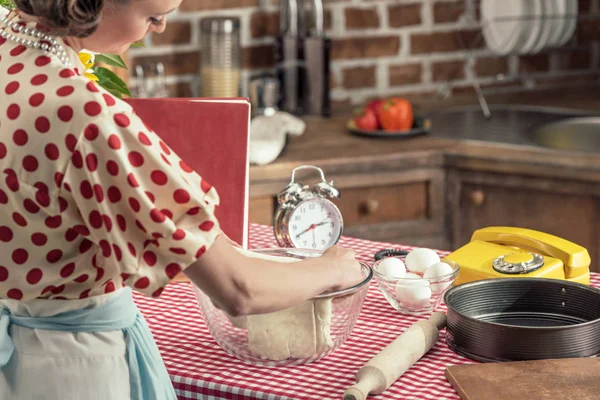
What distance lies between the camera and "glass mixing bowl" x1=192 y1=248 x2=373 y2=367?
4.48 feet

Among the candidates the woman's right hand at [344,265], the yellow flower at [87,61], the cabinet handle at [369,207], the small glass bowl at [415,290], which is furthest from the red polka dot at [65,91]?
the cabinet handle at [369,207]

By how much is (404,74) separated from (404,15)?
0.20 meters

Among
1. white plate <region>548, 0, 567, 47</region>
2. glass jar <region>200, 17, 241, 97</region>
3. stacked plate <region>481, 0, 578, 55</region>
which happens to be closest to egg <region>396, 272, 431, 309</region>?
glass jar <region>200, 17, 241, 97</region>

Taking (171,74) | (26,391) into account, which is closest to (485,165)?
(171,74)

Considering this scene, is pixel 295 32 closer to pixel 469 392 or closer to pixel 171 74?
pixel 171 74

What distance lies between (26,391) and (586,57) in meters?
2.92

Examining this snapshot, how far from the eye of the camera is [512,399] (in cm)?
125

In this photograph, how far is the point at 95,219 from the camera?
106 centimetres

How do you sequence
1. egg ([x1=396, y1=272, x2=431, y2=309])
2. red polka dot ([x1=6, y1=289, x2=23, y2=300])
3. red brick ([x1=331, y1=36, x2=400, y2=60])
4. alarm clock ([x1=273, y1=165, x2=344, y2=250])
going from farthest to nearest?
1. red brick ([x1=331, y1=36, x2=400, y2=60])
2. alarm clock ([x1=273, y1=165, x2=344, y2=250])
3. egg ([x1=396, y1=272, x2=431, y2=309])
4. red polka dot ([x1=6, y1=289, x2=23, y2=300])

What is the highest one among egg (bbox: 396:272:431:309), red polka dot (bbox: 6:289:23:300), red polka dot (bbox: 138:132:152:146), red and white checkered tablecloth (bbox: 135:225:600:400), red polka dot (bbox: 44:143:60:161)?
red polka dot (bbox: 138:132:152:146)

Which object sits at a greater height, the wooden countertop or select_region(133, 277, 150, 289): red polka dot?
select_region(133, 277, 150, 289): red polka dot

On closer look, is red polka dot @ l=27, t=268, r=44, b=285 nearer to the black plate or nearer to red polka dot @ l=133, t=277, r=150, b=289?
red polka dot @ l=133, t=277, r=150, b=289

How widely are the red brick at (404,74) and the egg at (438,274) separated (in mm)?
1915

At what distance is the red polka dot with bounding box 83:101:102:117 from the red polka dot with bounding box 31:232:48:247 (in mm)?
156
